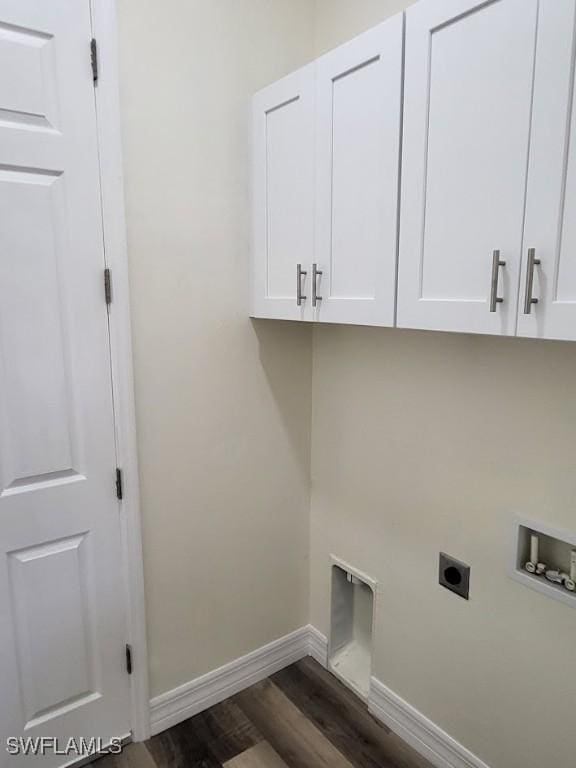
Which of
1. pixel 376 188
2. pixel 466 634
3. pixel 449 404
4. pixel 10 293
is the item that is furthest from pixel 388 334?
pixel 10 293

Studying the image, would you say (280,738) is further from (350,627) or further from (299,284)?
(299,284)

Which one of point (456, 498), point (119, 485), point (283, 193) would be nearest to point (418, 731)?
point (456, 498)

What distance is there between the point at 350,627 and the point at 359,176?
178cm

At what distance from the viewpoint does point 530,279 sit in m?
0.97

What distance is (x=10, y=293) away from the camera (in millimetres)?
1344

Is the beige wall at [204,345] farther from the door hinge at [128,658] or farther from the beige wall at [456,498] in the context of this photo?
the beige wall at [456,498]

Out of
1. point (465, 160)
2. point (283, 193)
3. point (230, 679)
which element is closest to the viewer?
point (465, 160)

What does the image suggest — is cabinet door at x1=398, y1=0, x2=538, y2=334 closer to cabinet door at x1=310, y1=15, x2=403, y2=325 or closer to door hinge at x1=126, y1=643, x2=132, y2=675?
cabinet door at x1=310, y1=15, x2=403, y2=325

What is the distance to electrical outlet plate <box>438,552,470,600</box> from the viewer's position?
150 cm

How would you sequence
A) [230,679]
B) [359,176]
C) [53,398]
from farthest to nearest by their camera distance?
[230,679] < [53,398] < [359,176]

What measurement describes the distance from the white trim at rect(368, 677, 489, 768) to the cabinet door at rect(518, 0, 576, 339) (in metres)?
1.40

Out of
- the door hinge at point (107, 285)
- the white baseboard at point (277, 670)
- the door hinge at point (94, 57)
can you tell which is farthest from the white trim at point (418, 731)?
the door hinge at point (94, 57)

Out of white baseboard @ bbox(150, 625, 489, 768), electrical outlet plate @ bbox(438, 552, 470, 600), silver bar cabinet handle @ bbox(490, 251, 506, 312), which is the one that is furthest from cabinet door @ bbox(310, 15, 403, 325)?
white baseboard @ bbox(150, 625, 489, 768)

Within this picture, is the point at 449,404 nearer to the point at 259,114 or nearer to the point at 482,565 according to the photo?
the point at 482,565
